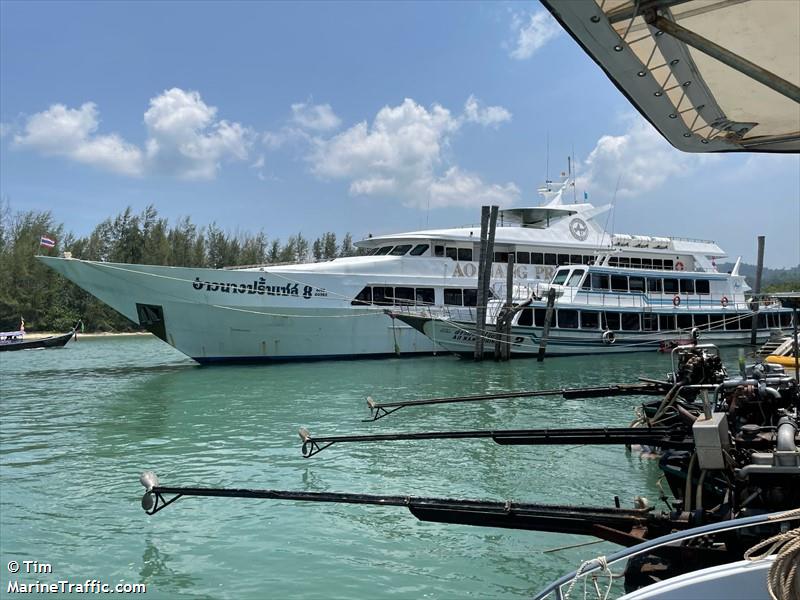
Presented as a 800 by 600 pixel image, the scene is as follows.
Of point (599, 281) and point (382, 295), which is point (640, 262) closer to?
point (599, 281)

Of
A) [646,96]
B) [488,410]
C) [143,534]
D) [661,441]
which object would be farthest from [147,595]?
[488,410]

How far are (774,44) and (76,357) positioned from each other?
1147 inches

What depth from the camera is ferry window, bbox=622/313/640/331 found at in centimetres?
2456

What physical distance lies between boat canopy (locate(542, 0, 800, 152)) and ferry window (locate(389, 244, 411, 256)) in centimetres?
1935

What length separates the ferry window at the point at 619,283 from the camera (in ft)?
80.2

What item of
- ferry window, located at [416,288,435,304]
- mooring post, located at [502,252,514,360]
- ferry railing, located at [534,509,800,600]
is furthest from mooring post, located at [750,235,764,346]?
ferry railing, located at [534,509,800,600]

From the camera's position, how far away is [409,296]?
75.8 ft

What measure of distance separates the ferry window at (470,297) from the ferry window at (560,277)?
125 inches

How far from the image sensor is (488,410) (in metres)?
11.7

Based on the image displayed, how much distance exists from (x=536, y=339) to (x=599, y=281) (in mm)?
3906

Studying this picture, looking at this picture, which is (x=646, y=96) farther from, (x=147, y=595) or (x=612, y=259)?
(x=612, y=259)

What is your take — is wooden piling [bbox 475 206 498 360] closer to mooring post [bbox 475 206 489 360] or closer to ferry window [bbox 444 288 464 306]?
mooring post [bbox 475 206 489 360]

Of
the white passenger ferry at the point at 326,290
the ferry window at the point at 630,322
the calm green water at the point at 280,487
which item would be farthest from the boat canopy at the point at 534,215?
the calm green water at the point at 280,487

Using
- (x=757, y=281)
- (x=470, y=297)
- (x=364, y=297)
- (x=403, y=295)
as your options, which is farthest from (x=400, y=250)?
(x=757, y=281)
